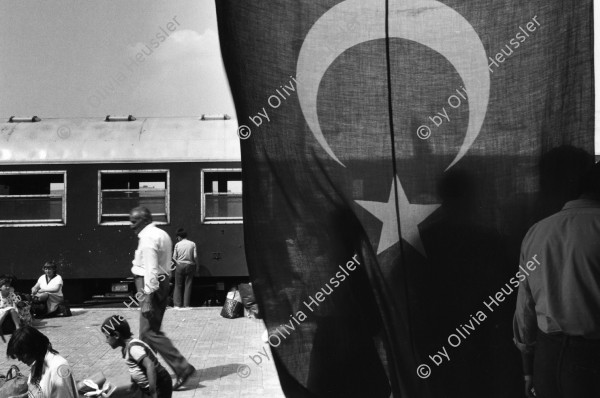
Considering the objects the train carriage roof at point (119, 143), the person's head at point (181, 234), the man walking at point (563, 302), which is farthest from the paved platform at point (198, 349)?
the man walking at point (563, 302)

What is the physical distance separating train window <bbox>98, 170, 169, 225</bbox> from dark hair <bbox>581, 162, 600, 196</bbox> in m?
10.9

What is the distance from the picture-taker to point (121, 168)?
13.0 metres

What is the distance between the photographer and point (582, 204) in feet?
8.36

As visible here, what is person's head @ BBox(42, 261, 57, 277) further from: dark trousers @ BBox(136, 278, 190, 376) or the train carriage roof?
dark trousers @ BBox(136, 278, 190, 376)

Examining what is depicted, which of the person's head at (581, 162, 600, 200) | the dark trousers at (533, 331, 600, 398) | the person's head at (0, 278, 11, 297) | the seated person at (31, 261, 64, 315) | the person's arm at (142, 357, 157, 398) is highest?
the person's head at (581, 162, 600, 200)

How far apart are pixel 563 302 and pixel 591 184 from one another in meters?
0.44

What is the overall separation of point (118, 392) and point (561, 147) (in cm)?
400

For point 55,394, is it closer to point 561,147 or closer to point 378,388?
point 378,388

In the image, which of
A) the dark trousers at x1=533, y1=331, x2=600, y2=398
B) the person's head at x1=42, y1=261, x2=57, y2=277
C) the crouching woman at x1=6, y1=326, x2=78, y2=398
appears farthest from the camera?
the person's head at x1=42, y1=261, x2=57, y2=277

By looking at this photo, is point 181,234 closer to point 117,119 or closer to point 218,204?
point 218,204

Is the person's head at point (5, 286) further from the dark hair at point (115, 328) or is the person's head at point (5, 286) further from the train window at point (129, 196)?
the dark hair at point (115, 328)

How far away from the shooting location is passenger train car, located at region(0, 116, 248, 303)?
12.7 metres

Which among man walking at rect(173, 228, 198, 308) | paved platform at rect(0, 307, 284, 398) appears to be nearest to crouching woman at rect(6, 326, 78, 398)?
paved platform at rect(0, 307, 284, 398)

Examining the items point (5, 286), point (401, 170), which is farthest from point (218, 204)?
point (401, 170)
